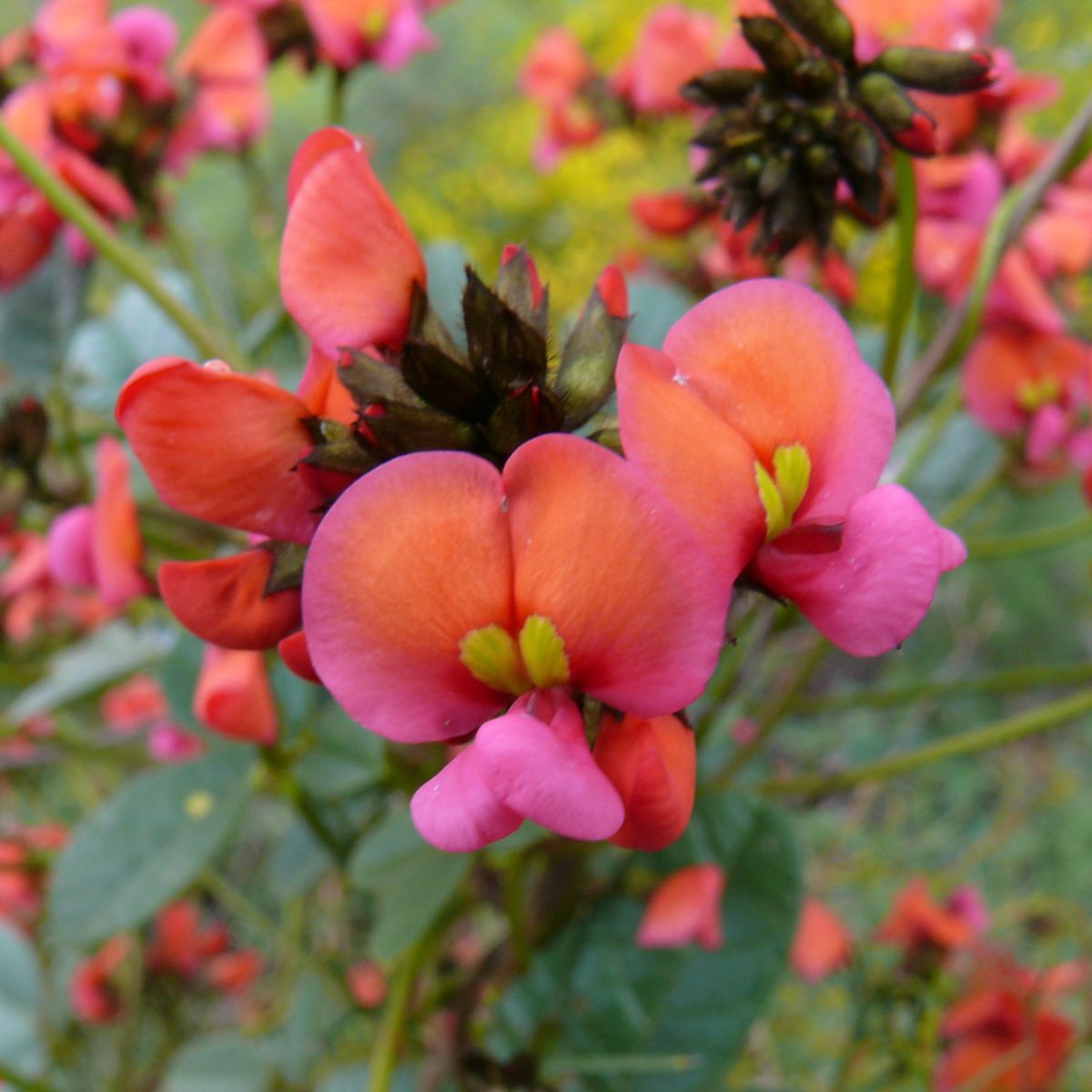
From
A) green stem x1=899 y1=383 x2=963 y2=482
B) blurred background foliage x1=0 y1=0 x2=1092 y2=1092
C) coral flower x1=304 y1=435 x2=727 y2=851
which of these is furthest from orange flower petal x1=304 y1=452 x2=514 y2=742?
green stem x1=899 y1=383 x2=963 y2=482

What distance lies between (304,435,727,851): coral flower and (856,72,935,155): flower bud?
0.20 meters

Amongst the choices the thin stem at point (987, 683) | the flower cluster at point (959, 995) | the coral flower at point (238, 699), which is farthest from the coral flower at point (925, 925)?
the coral flower at point (238, 699)

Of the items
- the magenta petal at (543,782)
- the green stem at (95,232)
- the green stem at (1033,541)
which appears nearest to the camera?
the magenta petal at (543,782)

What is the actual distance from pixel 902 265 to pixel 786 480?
0.19 meters

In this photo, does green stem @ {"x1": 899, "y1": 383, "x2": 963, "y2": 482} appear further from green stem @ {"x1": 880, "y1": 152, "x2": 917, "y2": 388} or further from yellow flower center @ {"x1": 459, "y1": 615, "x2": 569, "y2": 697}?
yellow flower center @ {"x1": 459, "y1": 615, "x2": 569, "y2": 697}

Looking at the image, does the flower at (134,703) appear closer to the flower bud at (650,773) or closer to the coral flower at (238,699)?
the coral flower at (238,699)

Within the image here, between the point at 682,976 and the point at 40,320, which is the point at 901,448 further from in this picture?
the point at 40,320

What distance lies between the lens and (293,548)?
0.29m

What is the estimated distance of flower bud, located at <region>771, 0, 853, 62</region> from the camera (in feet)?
1.17

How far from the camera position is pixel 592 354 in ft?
0.92

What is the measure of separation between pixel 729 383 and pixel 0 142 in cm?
34

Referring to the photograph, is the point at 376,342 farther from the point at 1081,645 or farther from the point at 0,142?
the point at 1081,645

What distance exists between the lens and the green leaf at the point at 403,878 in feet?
1.38

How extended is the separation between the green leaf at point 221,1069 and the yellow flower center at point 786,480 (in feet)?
1.89
